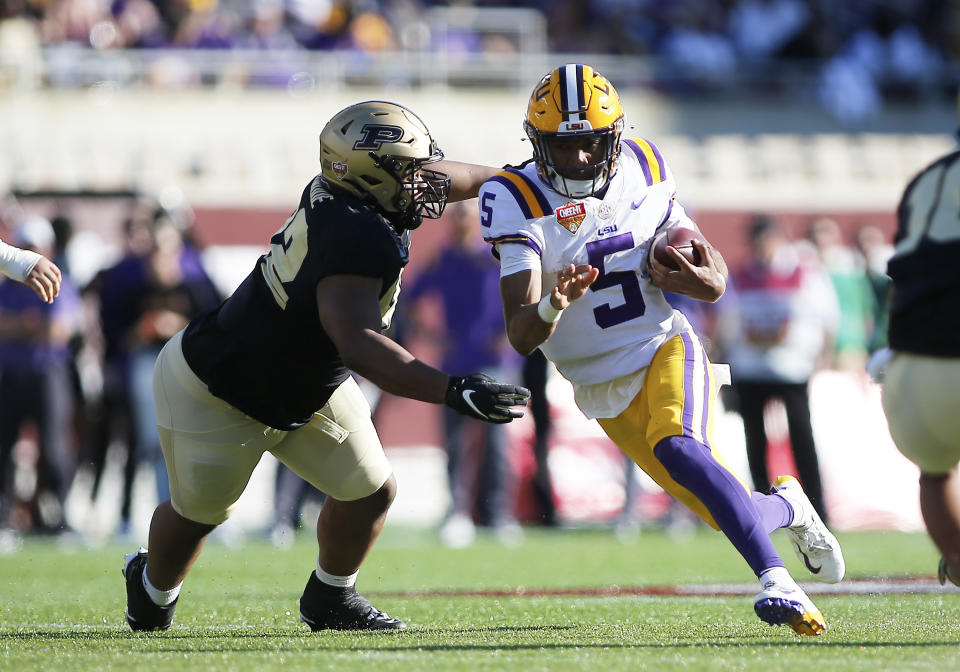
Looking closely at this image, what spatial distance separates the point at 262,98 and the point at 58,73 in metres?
1.93

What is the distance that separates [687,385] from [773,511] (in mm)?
479

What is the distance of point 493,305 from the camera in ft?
30.1

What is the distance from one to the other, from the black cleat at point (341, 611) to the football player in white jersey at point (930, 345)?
1.75m

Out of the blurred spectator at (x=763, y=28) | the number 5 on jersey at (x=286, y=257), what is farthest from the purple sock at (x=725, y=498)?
the blurred spectator at (x=763, y=28)

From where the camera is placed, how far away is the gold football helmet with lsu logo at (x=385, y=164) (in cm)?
436

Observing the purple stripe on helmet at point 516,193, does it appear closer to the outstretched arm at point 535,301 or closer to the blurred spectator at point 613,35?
the outstretched arm at point 535,301

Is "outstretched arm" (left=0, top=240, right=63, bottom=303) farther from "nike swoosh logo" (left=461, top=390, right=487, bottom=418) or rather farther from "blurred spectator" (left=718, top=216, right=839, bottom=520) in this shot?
"blurred spectator" (left=718, top=216, right=839, bottom=520)

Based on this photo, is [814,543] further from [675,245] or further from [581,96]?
[581,96]

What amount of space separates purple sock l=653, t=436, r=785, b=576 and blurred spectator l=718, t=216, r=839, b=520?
188 inches

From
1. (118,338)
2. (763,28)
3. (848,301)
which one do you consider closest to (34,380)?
(118,338)

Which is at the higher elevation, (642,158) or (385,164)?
(385,164)

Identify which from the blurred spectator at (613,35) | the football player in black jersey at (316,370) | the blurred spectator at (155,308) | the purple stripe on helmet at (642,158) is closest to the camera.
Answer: the football player in black jersey at (316,370)

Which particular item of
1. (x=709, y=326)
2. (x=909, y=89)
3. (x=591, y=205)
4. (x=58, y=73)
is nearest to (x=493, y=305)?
(x=709, y=326)

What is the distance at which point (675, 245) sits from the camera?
14.9 feet
